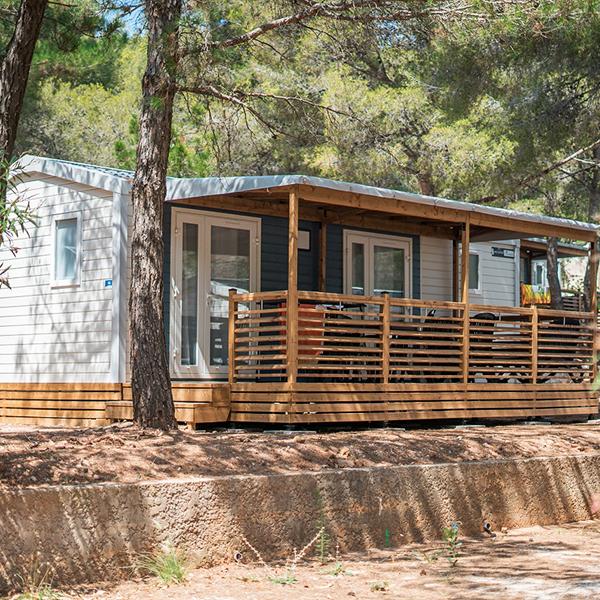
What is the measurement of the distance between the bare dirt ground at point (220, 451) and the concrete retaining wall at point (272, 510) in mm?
316

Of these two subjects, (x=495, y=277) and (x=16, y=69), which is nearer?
(x=16, y=69)

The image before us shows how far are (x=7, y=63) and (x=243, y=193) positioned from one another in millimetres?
4056

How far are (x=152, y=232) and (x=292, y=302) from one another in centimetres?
208

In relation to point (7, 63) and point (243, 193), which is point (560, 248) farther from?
point (7, 63)

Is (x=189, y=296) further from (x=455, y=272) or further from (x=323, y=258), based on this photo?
(x=455, y=272)

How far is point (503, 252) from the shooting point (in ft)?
59.9

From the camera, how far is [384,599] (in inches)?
255

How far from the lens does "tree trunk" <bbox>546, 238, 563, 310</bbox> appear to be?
801 inches

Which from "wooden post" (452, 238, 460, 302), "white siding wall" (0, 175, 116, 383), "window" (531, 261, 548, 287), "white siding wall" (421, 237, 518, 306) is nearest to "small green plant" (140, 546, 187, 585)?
"white siding wall" (0, 175, 116, 383)

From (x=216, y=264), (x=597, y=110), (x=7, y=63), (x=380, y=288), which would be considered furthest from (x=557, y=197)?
(x=7, y=63)

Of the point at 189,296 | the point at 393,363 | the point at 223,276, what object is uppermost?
A: the point at 223,276

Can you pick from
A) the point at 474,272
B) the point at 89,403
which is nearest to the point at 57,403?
the point at 89,403

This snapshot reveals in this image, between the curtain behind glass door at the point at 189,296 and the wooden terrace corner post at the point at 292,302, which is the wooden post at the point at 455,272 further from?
the wooden terrace corner post at the point at 292,302

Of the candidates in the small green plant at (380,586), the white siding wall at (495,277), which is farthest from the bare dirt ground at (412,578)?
the white siding wall at (495,277)
